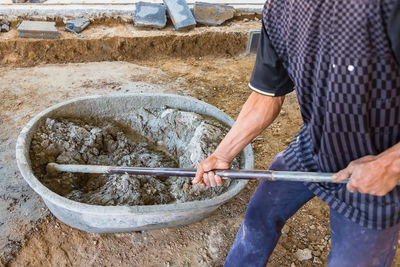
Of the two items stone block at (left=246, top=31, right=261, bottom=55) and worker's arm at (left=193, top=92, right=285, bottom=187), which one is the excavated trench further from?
worker's arm at (left=193, top=92, right=285, bottom=187)

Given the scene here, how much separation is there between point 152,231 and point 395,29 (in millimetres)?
2044

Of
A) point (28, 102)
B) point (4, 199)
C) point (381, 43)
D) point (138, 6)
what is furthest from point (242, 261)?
point (138, 6)

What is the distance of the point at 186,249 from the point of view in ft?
8.38

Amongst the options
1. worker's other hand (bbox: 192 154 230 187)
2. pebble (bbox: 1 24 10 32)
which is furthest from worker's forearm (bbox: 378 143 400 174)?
pebble (bbox: 1 24 10 32)

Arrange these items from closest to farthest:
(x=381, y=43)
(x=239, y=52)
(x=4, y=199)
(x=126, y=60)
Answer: (x=381, y=43)
(x=4, y=199)
(x=126, y=60)
(x=239, y=52)

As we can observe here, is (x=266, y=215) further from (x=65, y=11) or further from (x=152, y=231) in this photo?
(x=65, y=11)

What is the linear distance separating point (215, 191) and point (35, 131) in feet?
4.39

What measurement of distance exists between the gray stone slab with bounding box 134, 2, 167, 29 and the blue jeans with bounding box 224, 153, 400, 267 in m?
3.77

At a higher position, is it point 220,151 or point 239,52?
point 220,151

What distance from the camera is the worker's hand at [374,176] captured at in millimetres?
1323

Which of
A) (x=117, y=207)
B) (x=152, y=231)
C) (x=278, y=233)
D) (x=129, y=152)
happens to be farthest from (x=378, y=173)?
(x=129, y=152)

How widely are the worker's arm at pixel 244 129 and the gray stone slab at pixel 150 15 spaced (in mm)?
3673

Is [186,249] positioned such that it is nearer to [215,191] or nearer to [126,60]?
[215,191]

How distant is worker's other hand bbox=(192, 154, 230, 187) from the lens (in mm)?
1873
